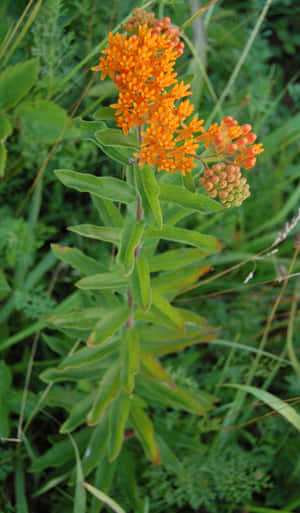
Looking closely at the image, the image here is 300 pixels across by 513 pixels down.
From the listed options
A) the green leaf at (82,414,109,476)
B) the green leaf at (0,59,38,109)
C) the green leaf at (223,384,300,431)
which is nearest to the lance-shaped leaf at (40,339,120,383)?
the green leaf at (82,414,109,476)

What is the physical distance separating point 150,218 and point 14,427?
56.5 inches

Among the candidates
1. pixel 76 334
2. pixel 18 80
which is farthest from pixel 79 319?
pixel 18 80

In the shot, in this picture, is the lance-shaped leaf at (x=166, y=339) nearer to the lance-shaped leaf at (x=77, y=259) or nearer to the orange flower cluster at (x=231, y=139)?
the lance-shaped leaf at (x=77, y=259)

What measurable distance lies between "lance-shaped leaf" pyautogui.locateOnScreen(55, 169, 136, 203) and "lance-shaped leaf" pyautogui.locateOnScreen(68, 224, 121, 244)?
0.13 metres

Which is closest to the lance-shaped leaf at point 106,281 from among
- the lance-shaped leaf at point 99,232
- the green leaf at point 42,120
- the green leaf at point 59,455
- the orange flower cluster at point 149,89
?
the lance-shaped leaf at point 99,232

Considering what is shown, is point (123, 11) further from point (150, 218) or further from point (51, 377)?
point (51, 377)

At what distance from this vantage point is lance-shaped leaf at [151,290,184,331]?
159 cm

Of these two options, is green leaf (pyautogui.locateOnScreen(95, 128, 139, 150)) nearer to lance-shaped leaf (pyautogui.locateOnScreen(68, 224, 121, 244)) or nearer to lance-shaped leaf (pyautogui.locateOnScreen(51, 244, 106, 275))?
lance-shaped leaf (pyautogui.locateOnScreen(68, 224, 121, 244))

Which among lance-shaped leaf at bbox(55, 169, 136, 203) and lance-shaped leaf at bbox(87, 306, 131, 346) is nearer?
lance-shaped leaf at bbox(55, 169, 136, 203)

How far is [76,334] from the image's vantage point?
1.81 meters

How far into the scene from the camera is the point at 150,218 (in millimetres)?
1401

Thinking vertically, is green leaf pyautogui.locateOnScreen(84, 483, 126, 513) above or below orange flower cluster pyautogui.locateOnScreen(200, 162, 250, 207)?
below

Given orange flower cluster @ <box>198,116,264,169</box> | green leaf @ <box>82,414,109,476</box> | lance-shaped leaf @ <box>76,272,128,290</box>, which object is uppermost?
orange flower cluster @ <box>198,116,264,169</box>

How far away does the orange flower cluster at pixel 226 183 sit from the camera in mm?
1272
